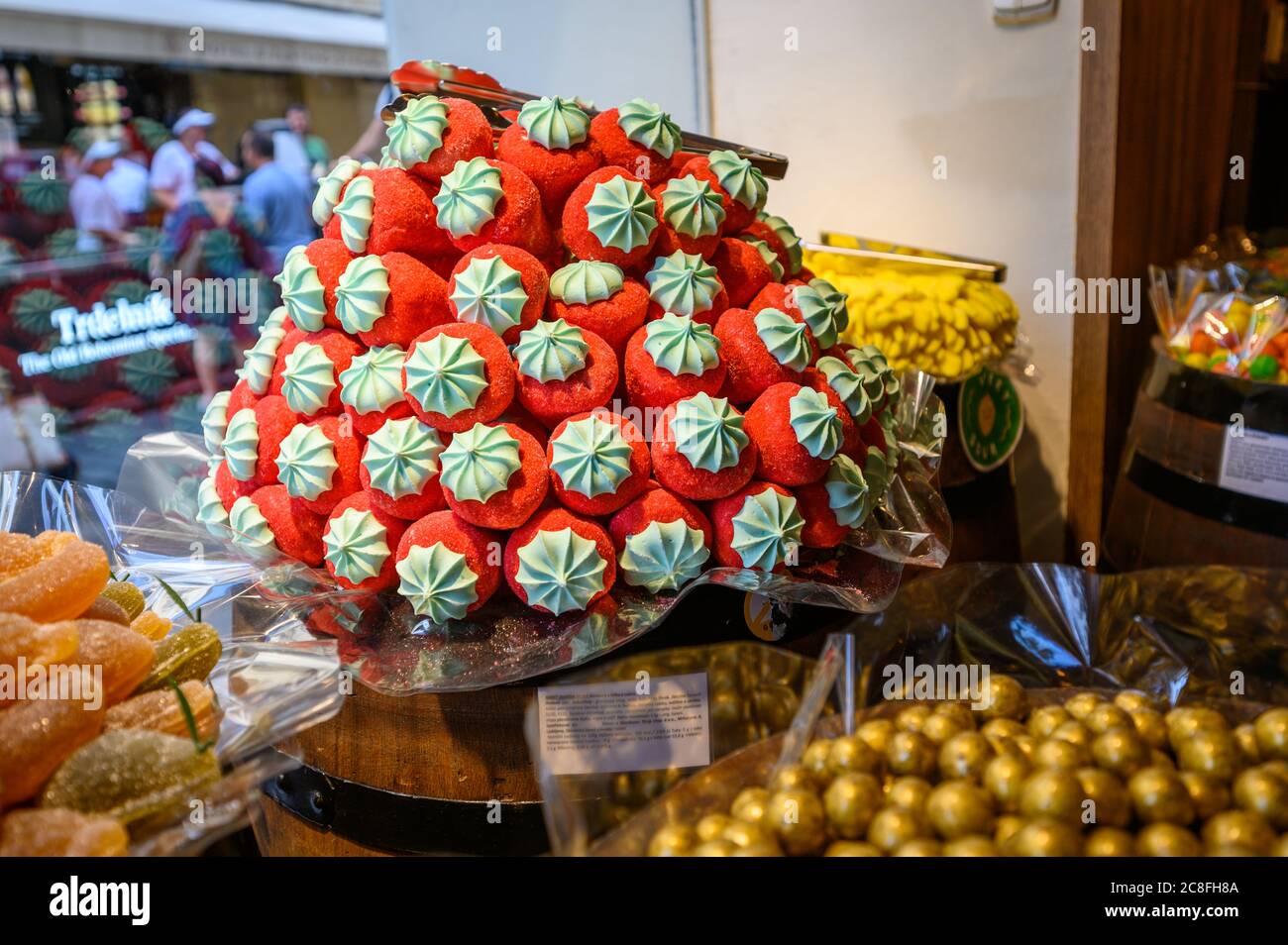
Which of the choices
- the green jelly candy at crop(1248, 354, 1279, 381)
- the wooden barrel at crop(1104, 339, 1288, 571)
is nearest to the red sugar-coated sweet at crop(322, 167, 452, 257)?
the wooden barrel at crop(1104, 339, 1288, 571)

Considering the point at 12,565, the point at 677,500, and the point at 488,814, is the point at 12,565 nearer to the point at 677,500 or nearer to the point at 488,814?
the point at 488,814

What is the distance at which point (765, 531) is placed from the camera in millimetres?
1217

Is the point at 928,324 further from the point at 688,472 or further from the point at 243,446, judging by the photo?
the point at 243,446

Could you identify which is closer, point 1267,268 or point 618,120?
point 618,120

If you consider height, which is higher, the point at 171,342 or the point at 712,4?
the point at 712,4

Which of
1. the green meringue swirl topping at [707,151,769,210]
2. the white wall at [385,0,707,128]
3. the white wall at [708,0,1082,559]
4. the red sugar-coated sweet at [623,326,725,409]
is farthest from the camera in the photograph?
the white wall at [385,0,707,128]

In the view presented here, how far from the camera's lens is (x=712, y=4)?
3.08 meters

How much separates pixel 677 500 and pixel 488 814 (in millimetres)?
448

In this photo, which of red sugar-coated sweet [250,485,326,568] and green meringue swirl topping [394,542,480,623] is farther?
red sugar-coated sweet [250,485,326,568]

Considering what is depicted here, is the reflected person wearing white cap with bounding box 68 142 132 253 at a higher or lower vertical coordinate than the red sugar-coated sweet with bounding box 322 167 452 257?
higher

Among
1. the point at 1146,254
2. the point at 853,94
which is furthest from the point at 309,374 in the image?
the point at 1146,254

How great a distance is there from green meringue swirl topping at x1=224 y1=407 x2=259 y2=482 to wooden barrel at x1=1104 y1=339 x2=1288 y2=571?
1809 millimetres

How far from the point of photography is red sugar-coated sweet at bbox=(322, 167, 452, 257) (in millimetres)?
1287

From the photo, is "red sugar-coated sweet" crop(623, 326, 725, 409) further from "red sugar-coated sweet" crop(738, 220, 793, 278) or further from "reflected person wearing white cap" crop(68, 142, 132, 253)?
"reflected person wearing white cap" crop(68, 142, 132, 253)
